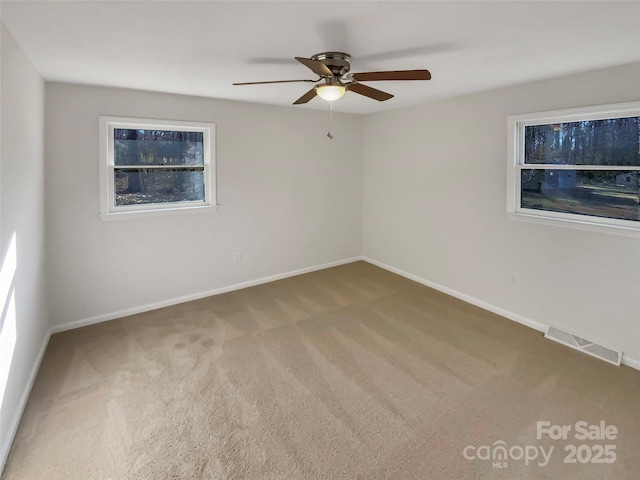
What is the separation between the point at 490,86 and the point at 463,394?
2.99 m

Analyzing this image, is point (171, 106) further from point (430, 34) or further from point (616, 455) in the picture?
point (616, 455)

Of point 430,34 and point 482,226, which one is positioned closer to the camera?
point 430,34

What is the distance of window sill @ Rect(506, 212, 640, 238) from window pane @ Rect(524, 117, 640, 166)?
544 millimetres

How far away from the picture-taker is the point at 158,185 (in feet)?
13.5

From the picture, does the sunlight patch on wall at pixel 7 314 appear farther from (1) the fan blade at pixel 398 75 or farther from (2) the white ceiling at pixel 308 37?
(1) the fan blade at pixel 398 75

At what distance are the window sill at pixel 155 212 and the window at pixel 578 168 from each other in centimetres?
350

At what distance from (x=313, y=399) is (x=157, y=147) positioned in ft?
10.6

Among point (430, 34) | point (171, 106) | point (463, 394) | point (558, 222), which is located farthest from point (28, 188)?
point (558, 222)

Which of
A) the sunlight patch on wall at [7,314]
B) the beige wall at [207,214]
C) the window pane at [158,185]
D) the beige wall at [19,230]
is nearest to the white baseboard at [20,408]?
the beige wall at [19,230]

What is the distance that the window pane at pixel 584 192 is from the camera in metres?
3.01

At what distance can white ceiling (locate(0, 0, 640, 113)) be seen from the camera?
1.84 meters

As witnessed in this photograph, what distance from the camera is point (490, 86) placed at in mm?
3625

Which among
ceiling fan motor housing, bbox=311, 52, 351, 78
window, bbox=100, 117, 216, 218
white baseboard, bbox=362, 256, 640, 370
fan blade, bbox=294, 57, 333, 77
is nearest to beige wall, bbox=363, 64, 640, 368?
white baseboard, bbox=362, 256, 640, 370

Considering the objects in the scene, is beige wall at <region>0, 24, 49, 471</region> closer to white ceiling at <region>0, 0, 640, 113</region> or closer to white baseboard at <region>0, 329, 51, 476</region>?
white baseboard at <region>0, 329, 51, 476</region>
